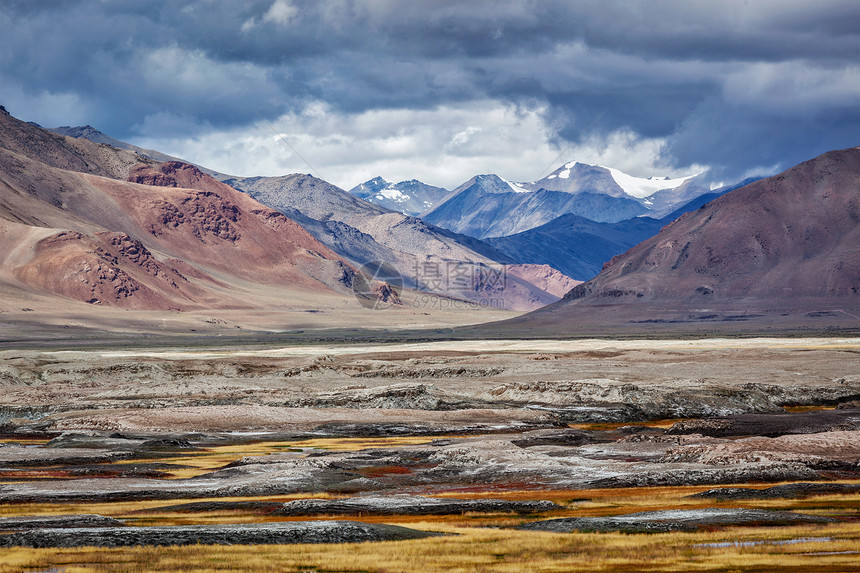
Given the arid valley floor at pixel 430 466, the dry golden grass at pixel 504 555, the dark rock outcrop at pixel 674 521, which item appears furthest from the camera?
the dark rock outcrop at pixel 674 521

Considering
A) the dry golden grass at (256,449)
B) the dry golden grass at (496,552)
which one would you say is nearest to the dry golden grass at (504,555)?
the dry golden grass at (496,552)

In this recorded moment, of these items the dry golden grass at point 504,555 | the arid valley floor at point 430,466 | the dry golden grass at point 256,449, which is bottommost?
the dry golden grass at point 256,449

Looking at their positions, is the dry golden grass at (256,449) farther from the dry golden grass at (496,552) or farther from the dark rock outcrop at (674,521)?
A: the dark rock outcrop at (674,521)

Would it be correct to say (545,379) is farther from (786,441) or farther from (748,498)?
(748,498)

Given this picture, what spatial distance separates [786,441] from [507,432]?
22310mm

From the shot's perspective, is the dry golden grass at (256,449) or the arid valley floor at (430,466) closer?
the arid valley floor at (430,466)

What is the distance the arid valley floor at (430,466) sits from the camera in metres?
27.0

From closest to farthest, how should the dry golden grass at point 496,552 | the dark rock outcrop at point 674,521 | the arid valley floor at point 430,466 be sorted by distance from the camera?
the dry golden grass at point 496,552 → the arid valley floor at point 430,466 → the dark rock outcrop at point 674,521

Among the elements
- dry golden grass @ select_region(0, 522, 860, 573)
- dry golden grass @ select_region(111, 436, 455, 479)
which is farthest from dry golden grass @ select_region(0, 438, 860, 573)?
dry golden grass @ select_region(111, 436, 455, 479)

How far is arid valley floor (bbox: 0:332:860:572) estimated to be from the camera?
27.0 metres

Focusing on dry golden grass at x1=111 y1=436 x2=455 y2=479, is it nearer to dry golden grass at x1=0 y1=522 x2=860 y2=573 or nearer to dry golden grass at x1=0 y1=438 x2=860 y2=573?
dry golden grass at x1=0 y1=438 x2=860 y2=573

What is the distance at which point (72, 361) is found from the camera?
116 m

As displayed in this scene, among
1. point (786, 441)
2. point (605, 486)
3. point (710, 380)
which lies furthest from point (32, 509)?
point (710, 380)

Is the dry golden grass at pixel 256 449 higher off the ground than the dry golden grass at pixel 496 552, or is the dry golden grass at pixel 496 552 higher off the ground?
the dry golden grass at pixel 496 552
